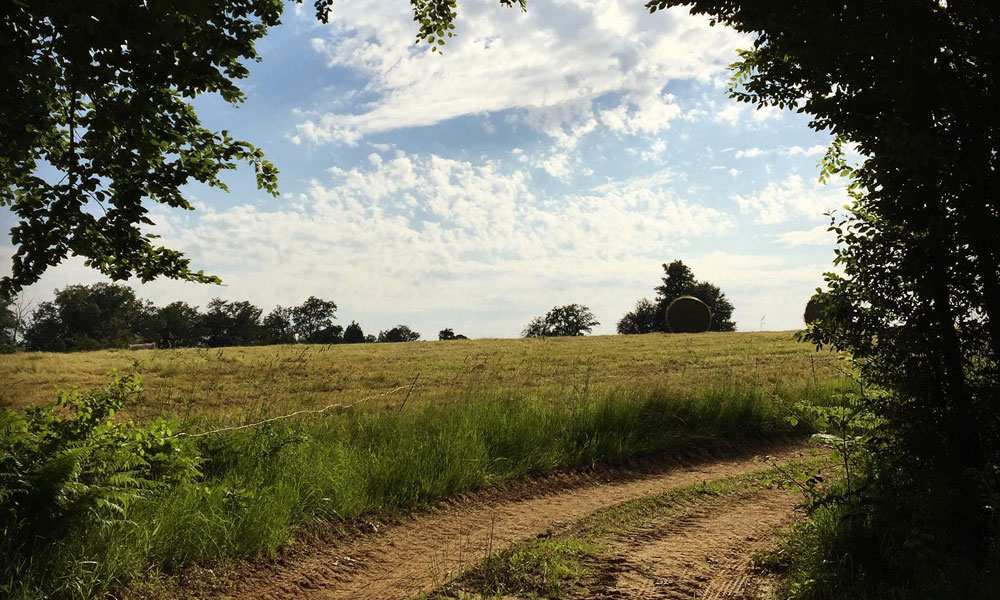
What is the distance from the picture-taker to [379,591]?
4684 millimetres

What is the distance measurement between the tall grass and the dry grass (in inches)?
102

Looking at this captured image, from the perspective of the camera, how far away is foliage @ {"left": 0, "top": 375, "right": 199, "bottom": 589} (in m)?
4.30

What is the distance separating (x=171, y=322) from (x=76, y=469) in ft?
332

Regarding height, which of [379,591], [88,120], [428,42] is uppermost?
[428,42]

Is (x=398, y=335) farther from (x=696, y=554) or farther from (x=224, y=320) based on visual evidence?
(x=696, y=554)

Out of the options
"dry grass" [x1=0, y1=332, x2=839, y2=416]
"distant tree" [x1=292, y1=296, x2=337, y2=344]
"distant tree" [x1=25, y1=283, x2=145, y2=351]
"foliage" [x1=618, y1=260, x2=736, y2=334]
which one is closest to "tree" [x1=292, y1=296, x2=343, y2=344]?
"distant tree" [x1=292, y1=296, x2=337, y2=344]

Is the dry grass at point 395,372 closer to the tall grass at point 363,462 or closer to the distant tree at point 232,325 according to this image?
the tall grass at point 363,462

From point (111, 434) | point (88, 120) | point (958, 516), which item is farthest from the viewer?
point (88, 120)

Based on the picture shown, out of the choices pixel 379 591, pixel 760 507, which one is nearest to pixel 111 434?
pixel 379 591

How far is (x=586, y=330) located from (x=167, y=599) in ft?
324

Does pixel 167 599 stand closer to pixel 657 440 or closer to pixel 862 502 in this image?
pixel 862 502

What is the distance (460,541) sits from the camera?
5609 mm

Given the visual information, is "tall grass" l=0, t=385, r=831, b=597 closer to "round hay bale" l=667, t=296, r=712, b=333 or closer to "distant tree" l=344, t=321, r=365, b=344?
"round hay bale" l=667, t=296, r=712, b=333

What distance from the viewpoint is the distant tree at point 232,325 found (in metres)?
95.4
